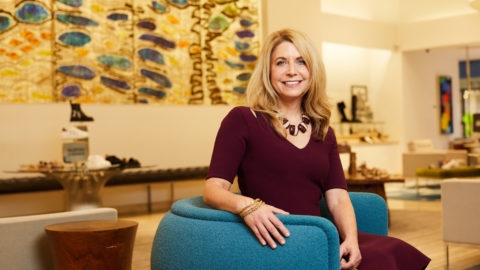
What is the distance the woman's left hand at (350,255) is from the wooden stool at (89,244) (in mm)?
1368

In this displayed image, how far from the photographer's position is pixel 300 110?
2.42 meters

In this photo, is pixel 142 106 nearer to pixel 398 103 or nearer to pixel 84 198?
pixel 84 198

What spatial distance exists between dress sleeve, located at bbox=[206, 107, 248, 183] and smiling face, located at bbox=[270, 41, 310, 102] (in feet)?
0.68

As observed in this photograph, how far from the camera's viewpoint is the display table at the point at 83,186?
20.1ft

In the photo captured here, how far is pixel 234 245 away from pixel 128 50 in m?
7.42

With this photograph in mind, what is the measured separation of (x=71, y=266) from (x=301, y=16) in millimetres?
8188

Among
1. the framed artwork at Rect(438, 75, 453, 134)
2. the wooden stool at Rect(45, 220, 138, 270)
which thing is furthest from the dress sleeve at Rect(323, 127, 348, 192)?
the framed artwork at Rect(438, 75, 453, 134)

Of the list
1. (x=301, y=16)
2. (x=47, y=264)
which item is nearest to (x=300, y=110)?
(x=47, y=264)

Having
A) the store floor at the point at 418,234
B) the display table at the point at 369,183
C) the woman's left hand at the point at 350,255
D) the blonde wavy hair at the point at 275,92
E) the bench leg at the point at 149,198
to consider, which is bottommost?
the store floor at the point at 418,234

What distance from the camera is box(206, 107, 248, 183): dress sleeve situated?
2131 mm

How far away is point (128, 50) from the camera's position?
891 centimetres

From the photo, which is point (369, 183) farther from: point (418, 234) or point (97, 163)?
point (97, 163)

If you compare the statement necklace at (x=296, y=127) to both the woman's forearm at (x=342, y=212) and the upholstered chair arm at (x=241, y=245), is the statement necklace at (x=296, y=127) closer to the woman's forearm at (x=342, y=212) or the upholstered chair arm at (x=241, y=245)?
the woman's forearm at (x=342, y=212)

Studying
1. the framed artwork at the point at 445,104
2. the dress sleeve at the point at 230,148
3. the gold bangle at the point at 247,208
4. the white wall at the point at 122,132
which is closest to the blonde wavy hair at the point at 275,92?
the dress sleeve at the point at 230,148
